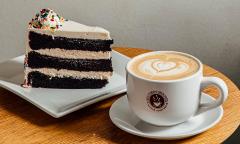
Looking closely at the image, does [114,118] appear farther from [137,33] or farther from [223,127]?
[137,33]

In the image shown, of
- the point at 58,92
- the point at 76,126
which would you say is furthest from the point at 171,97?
the point at 58,92

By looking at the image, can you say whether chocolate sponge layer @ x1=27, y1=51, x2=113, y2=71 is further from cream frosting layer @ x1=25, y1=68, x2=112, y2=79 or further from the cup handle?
the cup handle

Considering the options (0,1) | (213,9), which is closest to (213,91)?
(213,9)

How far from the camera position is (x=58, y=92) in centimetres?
105

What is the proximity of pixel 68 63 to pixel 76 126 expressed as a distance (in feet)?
0.80

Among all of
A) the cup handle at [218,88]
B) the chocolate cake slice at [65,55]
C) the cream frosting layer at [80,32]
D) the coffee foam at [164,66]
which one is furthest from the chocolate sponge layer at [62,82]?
the cup handle at [218,88]

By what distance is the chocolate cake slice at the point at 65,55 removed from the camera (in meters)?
1.09

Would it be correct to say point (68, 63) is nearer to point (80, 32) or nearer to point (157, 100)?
point (80, 32)

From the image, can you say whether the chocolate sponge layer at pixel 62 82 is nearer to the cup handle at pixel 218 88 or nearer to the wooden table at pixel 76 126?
the wooden table at pixel 76 126

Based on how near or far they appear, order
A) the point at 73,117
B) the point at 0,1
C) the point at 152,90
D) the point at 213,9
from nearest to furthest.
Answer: the point at 152,90 < the point at 73,117 < the point at 213,9 < the point at 0,1

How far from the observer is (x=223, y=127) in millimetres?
890

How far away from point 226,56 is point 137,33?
34 centimetres

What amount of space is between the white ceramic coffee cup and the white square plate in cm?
16

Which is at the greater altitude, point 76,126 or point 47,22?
point 47,22
